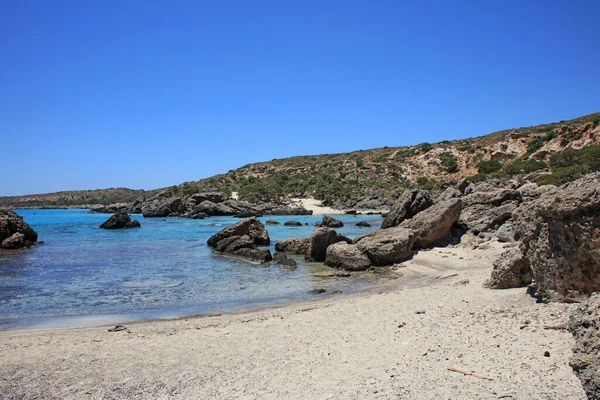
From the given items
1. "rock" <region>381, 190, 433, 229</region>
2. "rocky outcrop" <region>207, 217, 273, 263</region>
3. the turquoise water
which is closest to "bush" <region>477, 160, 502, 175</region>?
"rock" <region>381, 190, 433, 229</region>

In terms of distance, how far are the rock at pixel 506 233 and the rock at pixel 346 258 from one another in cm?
564

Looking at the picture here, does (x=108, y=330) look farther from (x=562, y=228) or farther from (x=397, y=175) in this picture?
(x=397, y=175)

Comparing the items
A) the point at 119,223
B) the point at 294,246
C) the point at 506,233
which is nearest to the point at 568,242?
the point at 506,233

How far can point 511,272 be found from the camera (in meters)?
9.48

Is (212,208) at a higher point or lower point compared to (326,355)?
higher

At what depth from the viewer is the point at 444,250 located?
18.3 metres

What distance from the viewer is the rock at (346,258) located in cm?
1700

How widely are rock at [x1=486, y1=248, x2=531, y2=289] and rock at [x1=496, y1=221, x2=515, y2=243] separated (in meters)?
8.41

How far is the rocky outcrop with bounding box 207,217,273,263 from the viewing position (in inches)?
821

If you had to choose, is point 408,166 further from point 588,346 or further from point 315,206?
point 588,346

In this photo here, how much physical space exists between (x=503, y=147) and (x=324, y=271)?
71.6m

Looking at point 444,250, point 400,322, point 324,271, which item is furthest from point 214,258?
point 400,322

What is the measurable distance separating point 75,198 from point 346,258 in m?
163

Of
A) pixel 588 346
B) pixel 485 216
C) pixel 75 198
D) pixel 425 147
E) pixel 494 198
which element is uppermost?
pixel 425 147
